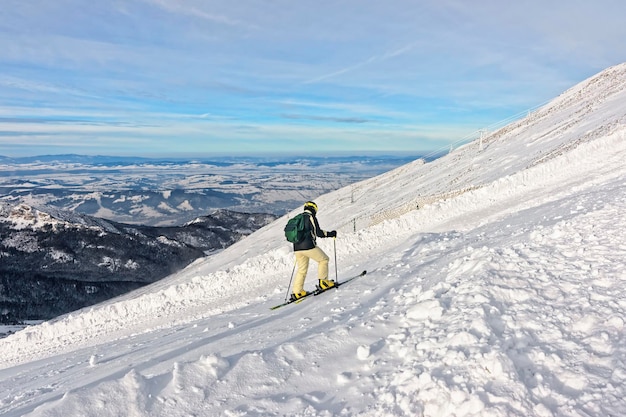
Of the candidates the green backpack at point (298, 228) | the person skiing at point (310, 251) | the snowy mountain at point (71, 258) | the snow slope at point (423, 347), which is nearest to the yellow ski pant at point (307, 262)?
the person skiing at point (310, 251)

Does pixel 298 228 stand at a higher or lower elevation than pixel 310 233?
higher

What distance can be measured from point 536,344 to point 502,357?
2.72 ft

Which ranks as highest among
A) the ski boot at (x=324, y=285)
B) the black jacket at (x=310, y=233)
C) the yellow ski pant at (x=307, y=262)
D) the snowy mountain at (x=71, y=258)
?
the black jacket at (x=310, y=233)

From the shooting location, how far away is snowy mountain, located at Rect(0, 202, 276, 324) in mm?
99188

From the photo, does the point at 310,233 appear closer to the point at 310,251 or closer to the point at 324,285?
the point at 310,251

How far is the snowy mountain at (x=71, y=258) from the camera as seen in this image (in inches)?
3905

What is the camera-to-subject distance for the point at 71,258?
123875 millimetres

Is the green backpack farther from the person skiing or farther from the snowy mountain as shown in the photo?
the snowy mountain

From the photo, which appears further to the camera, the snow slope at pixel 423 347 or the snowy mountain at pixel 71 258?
the snowy mountain at pixel 71 258

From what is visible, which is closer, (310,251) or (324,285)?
(310,251)

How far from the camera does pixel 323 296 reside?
10844 millimetres

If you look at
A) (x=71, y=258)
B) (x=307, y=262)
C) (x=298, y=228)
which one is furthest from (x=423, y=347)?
(x=71, y=258)

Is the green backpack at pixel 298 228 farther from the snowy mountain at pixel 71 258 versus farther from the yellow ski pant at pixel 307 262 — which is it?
A: the snowy mountain at pixel 71 258

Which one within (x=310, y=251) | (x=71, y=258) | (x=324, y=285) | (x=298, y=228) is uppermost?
(x=298, y=228)
